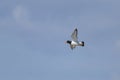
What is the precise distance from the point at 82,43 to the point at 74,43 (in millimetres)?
2492

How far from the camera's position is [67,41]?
107688 millimetres

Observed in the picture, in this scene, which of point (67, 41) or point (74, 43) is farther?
point (67, 41)

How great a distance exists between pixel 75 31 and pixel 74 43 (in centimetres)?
378

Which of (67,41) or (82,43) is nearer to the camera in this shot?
(82,43)

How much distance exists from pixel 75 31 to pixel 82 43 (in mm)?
4393

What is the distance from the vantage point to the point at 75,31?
10169cm

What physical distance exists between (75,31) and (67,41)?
717cm

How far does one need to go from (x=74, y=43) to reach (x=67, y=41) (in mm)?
6831

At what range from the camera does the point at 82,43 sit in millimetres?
100688
